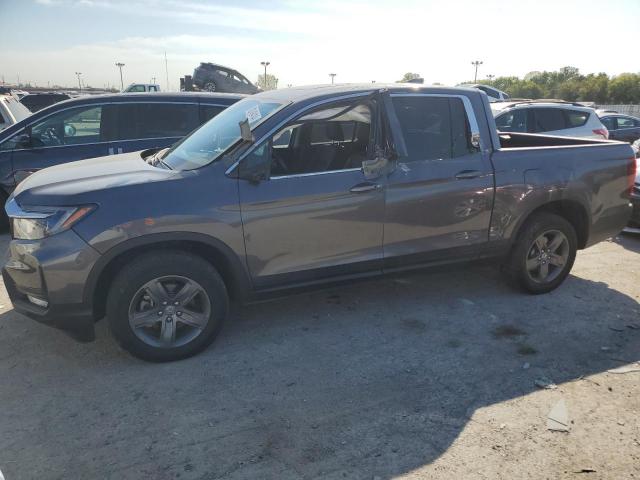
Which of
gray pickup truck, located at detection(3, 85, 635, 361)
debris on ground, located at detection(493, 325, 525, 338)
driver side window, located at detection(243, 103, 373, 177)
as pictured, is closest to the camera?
gray pickup truck, located at detection(3, 85, 635, 361)

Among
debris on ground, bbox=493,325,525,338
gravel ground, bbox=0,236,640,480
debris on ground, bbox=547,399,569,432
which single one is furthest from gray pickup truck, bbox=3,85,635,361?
debris on ground, bbox=547,399,569,432

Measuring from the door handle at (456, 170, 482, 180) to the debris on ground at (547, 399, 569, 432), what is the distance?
1.84 metres

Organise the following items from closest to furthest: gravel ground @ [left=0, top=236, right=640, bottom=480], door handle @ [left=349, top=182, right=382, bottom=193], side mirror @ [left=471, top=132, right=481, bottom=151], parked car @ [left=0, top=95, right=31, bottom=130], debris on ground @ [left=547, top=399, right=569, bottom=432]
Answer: gravel ground @ [left=0, top=236, right=640, bottom=480]
debris on ground @ [left=547, top=399, right=569, bottom=432]
door handle @ [left=349, top=182, right=382, bottom=193]
side mirror @ [left=471, top=132, right=481, bottom=151]
parked car @ [left=0, top=95, right=31, bottom=130]

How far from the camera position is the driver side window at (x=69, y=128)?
20.6ft

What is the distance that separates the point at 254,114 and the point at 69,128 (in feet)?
12.4

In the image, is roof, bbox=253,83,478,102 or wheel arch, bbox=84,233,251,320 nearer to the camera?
wheel arch, bbox=84,233,251,320

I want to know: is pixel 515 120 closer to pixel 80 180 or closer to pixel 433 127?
pixel 433 127

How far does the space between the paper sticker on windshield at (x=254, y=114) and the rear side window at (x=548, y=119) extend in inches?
281

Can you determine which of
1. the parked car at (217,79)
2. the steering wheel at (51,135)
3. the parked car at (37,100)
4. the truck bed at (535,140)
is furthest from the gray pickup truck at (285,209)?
the parked car at (217,79)

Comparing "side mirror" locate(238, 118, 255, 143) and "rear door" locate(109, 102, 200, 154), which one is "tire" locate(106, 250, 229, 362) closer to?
"side mirror" locate(238, 118, 255, 143)

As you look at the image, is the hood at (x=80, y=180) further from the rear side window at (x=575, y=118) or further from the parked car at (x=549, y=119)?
the rear side window at (x=575, y=118)

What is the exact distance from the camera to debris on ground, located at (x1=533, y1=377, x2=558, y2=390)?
3229 mm

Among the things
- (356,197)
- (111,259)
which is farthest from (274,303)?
(111,259)

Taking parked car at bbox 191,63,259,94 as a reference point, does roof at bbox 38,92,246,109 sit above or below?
below
